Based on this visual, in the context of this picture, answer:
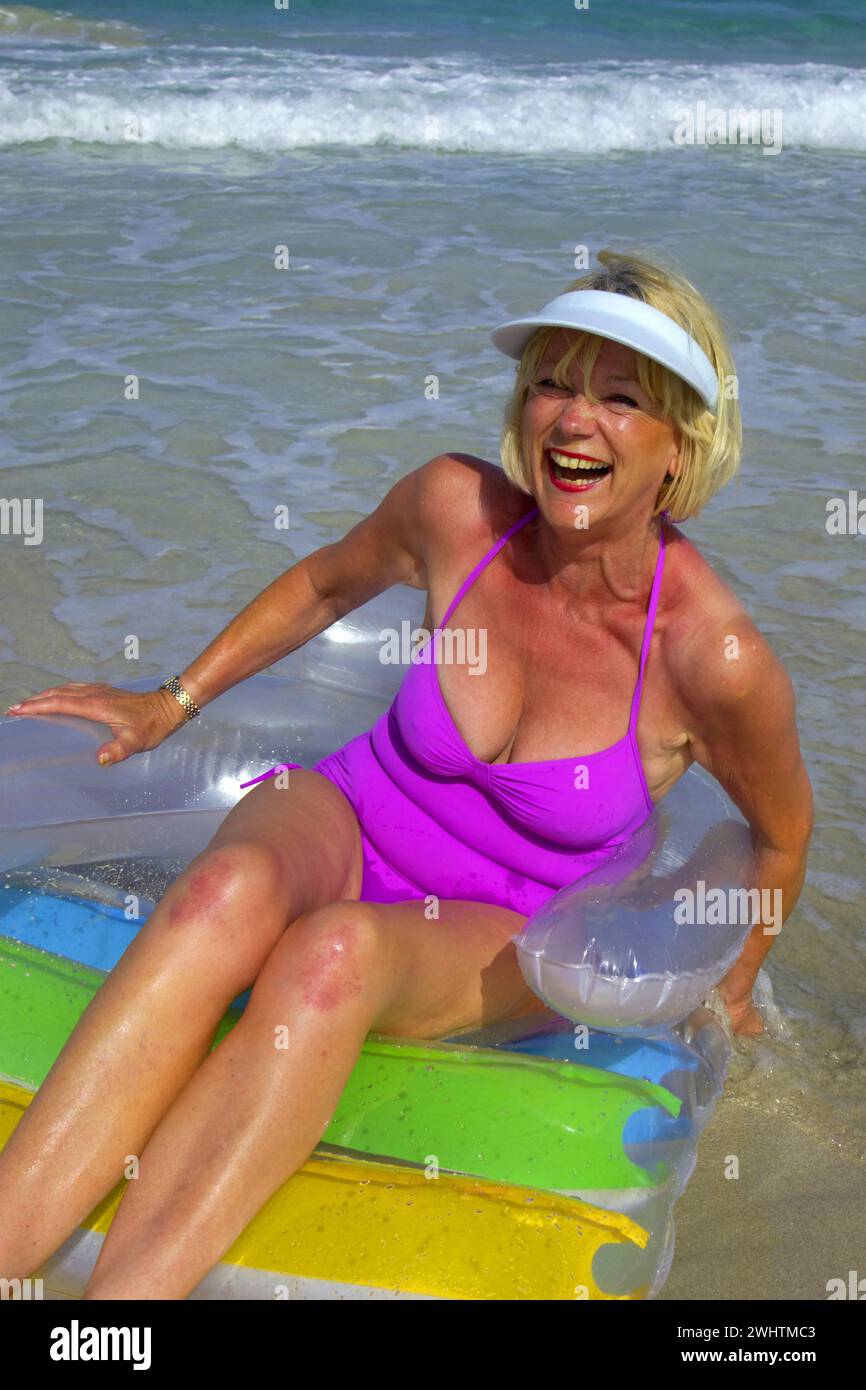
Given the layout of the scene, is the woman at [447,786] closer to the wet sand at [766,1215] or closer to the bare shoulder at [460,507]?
the bare shoulder at [460,507]

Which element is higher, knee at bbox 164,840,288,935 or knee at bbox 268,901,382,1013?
knee at bbox 164,840,288,935

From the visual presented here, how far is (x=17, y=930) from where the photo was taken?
2533 mm

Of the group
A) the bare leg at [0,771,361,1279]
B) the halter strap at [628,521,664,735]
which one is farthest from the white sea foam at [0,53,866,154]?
the bare leg at [0,771,361,1279]

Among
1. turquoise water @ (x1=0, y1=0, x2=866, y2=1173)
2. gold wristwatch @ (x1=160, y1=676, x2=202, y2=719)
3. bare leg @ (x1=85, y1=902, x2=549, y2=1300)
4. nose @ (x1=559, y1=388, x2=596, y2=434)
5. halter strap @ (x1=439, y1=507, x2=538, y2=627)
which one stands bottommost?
bare leg @ (x1=85, y1=902, x2=549, y2=1300)

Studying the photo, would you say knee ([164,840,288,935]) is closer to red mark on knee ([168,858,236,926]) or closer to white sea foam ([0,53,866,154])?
red mark on knee ([168,858,236,926])

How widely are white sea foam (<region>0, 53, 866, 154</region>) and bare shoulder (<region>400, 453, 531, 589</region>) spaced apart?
8.58m

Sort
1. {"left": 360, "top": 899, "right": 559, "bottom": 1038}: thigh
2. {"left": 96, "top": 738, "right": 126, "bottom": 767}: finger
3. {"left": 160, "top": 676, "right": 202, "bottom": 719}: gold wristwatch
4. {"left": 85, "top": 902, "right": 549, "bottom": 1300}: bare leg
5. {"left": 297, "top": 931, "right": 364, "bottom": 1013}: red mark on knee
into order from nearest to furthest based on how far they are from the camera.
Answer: {"left": 85, "top": 902, "right": 549, "bottom": 1300}: bare leg
{"left": 297, "top": 931, "right": 364, "bottom": 1013}: red mark on knee
{"left": 360, "top": 899, "right": 559, "bottom": 1038}: thigh
{"left": 96, "top": 738, "right": 126, "bottom": 767}: finger
{"left": 160, "top": 676, "right": 202, "bottom": 719}: gold wristwatch

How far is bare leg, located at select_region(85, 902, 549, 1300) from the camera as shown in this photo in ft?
6.10

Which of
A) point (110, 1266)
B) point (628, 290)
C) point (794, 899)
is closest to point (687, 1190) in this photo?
point (794, 899)

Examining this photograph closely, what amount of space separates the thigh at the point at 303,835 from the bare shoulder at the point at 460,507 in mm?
435

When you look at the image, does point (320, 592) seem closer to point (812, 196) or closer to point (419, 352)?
point (419, 352)

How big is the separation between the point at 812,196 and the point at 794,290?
253 centimetres

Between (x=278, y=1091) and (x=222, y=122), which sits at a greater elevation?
(x=222, y=122)

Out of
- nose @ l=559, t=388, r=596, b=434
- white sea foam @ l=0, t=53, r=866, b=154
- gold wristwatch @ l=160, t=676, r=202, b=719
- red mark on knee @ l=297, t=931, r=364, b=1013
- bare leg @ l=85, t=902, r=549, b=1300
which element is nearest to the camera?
bare leg @ l=85, t=902, r=549, b=1300
